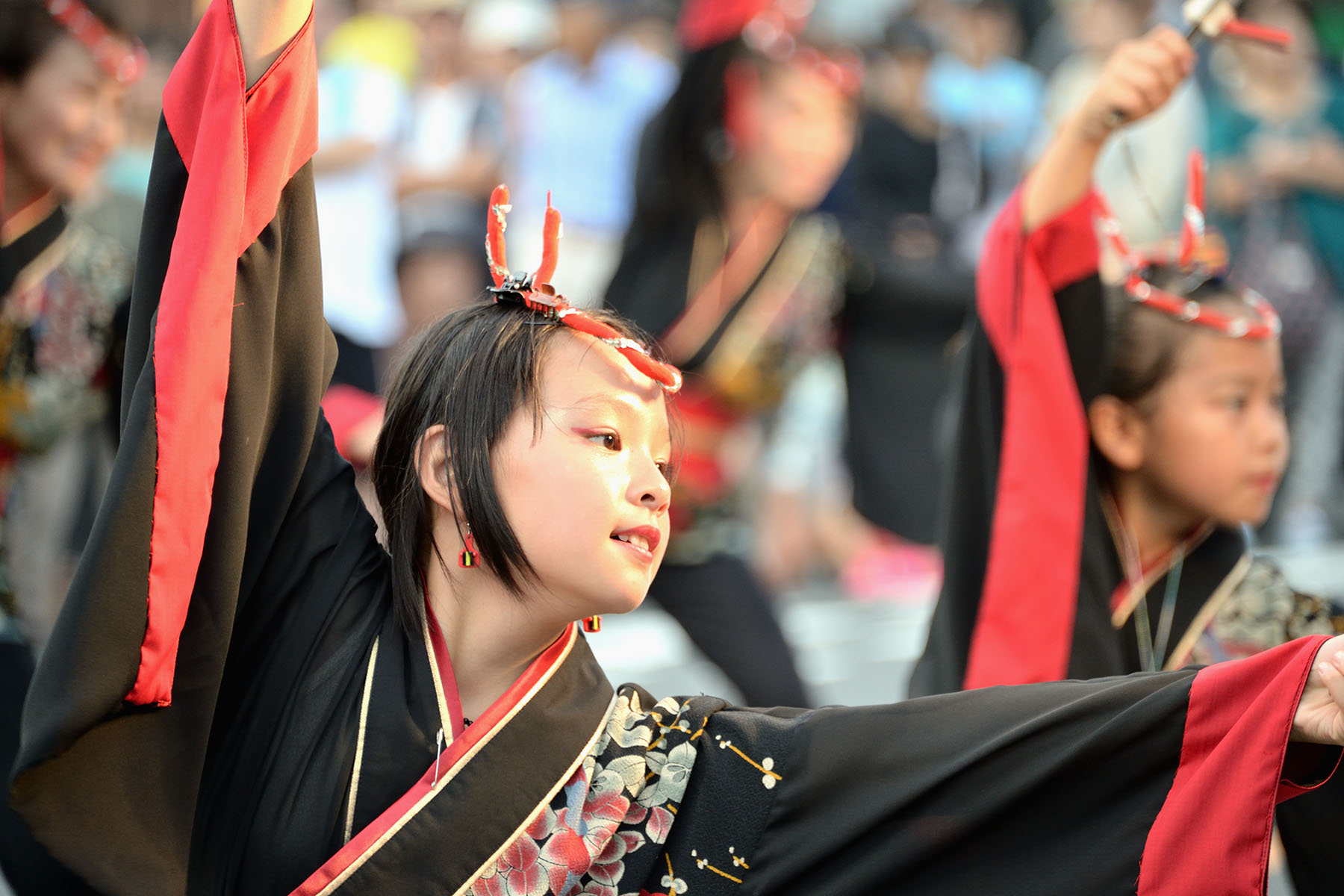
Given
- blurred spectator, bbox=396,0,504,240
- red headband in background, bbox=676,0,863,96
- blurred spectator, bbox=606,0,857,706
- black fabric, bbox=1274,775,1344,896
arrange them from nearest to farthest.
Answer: black fabric, bbox=1274,775,1344,896, blurred spectator, bbox=606,0,857,706, red headband in background, bbox=676,0,863,96, blurred spectator, bbox=396,0,504,240

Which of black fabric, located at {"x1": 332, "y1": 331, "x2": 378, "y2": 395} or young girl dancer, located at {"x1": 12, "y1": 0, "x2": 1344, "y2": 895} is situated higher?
young girl dancer, located at {"x1": 12, "y1": 0, "x2": 1344, "y2": 895}

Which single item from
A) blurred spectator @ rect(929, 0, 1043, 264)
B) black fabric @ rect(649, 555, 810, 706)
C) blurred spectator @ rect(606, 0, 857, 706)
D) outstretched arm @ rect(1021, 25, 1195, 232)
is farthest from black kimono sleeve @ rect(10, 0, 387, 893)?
blurred spectator @ rect(929, 0, 1043, 264)

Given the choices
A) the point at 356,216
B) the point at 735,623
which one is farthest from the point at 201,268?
the point at 356,216

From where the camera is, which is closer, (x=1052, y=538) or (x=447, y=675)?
(x=447, y=675)

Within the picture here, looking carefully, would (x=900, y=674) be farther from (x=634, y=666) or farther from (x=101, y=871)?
(x=101, y=871)

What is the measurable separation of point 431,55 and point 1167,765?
14.6ft

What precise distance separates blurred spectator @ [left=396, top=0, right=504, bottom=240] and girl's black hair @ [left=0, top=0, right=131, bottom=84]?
6.56 ft

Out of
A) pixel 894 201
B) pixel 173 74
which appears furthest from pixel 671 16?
pixel 173 74

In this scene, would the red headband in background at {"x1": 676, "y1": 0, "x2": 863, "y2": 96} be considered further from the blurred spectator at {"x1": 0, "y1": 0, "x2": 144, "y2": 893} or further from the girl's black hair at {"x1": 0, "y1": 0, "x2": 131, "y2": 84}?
the girl's black hair at {"x1": 0, "y1": 0, "x2": 131, "y2": 84}

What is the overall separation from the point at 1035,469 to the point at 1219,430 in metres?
0.26

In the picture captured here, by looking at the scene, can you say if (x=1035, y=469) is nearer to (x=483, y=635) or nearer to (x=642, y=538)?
(x=642, y=538)

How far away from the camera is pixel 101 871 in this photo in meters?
1.28

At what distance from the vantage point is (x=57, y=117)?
229 centimetres

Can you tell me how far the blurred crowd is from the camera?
2953 millimetres
